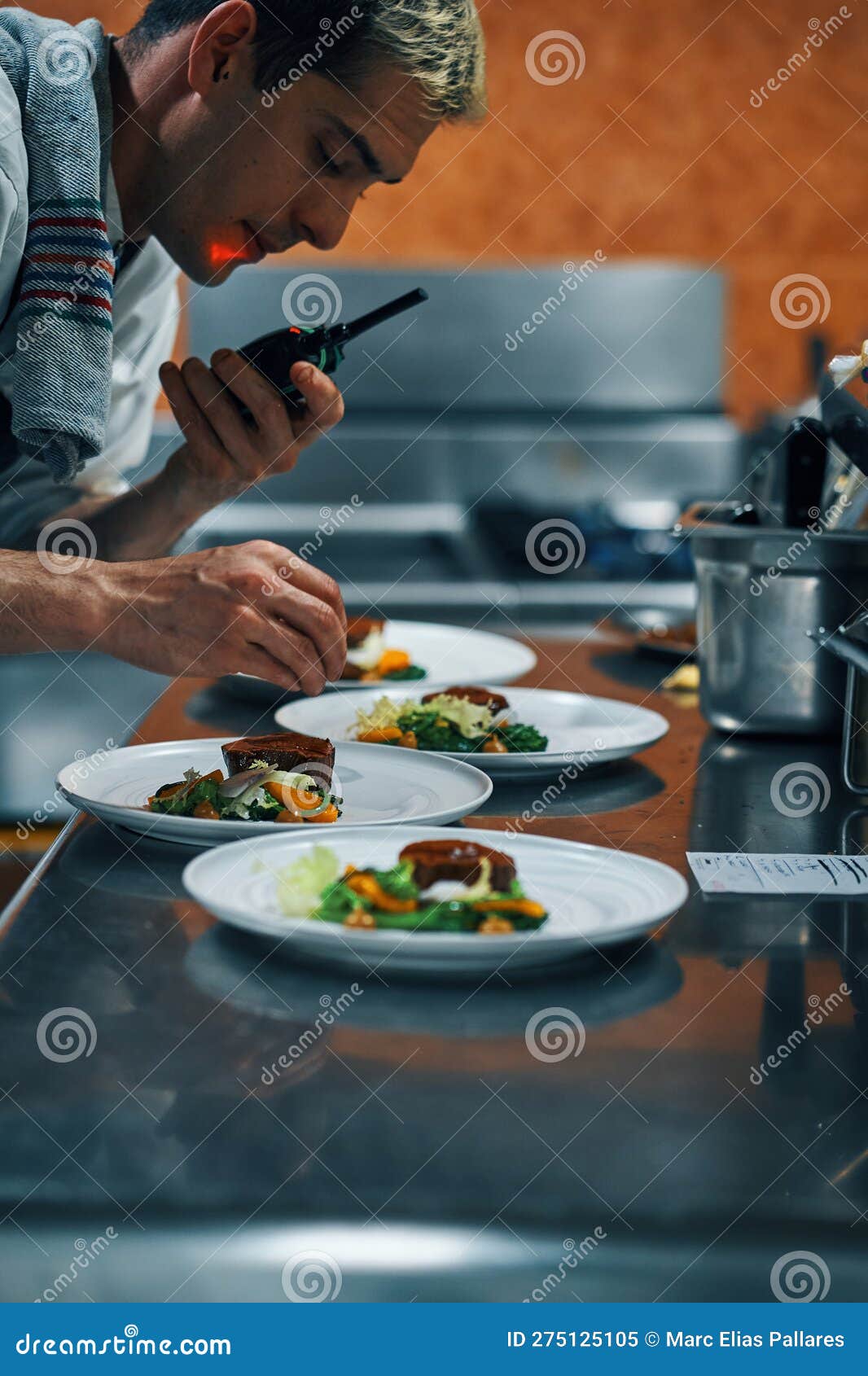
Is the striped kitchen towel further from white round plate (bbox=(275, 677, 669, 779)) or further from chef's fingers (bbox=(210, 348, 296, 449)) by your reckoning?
white round plate (bbox=(275, 677, 669, 779))

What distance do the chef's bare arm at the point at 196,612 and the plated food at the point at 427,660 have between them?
36cm

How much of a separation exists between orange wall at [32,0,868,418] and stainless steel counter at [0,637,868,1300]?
336cm

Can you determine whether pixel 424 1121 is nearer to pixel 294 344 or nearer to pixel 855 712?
pixel 855 712

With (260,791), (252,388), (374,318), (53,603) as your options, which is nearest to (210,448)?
(252,388)

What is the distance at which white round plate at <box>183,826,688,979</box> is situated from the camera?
71 centimetres

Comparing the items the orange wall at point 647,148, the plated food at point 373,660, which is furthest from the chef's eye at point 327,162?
the orange wall at point 647,148

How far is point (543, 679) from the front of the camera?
1.71 m

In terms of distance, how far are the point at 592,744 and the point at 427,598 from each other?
1.51m

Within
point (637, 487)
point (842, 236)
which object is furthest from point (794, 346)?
point (637, 487)

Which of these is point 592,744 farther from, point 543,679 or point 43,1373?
point 43,1373

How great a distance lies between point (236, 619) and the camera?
105 cm

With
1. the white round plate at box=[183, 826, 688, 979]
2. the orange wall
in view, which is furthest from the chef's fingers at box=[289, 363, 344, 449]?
the orange wall

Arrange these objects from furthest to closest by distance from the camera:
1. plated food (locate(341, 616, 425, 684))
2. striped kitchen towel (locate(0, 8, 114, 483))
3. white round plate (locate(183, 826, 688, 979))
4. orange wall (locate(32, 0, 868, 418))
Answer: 1. orange wall (locate(32, 0, 868, 418))
2. plated food (locate(341, 616, 425, 684))
3. striped kitchen towel (locate(0, 8, 114, 483))
4. white round plate (locate(183, 826, 688, 979))

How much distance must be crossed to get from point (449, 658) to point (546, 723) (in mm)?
351
